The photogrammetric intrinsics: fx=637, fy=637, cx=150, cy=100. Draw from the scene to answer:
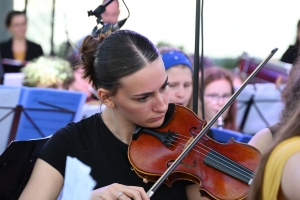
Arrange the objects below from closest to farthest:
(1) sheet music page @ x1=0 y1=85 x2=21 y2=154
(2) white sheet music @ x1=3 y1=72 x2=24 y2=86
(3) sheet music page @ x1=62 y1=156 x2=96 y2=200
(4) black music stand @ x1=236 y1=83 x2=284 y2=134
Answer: (3) sheet music page @ x1=62 y1=156 x2=96 y2=200, (1) sheet music page @ x1=0 y1=85 x2=21 y2=154, (2) white sheet music @ x1=3 y1=72 x2=24 y2=86, (4) black music stand @ x1=236 y1=83 x2=284 y2=134

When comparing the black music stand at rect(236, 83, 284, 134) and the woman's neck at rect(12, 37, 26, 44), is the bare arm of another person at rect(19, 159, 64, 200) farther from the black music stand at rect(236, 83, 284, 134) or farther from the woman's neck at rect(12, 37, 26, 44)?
the woman's neck at rect(12, 37, 26, 44)

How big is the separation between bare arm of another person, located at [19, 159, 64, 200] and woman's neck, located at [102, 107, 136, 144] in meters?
0.25

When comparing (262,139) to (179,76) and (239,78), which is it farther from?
(239,78)

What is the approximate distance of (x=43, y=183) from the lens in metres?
2.06

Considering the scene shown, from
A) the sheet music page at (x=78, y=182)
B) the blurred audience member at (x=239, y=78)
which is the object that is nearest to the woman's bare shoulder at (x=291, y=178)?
the sheet music page at (x=78, y=182)

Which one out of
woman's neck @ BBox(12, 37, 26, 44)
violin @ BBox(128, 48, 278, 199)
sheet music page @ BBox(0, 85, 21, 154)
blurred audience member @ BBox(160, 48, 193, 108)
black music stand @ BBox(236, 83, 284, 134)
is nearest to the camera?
violin @ BBox(128, 48, 278, 199)

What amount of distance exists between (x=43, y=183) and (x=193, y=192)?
0.50 m

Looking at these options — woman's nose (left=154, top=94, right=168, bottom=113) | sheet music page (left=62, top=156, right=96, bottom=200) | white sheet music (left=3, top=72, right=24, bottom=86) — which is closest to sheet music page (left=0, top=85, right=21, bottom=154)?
white sheet music (left=3, top=72, right=24, bottom=86)

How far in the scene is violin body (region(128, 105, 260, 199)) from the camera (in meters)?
2.05

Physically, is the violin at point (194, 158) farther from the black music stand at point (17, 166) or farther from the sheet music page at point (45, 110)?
the sheet music page at point (45, 110)

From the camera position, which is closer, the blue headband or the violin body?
the violin body

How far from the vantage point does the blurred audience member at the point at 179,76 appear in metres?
3.44

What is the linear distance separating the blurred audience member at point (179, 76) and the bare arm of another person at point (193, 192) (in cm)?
128

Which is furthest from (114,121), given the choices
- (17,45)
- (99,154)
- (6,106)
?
(17,45)
